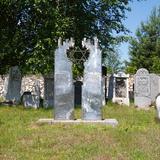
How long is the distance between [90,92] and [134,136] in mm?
3335

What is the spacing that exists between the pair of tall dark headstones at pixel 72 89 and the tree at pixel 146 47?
28.4 meters

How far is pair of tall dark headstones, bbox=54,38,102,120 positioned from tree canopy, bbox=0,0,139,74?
22.2 feet

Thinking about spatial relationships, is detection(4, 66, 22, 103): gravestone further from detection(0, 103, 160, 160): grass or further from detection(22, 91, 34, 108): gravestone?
detection(0, 103, 160, 160): grass

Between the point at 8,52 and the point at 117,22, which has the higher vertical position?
the point at 117,22

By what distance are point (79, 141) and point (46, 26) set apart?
11983 millimetres

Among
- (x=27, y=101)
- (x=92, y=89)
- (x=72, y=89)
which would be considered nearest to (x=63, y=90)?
(x=72, y=89)

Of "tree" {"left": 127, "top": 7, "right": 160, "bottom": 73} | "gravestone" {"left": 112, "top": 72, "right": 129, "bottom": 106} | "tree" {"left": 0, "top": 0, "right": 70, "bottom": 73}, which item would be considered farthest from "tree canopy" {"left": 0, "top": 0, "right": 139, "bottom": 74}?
"tree" {"left": 127, "top": 7, "right": 160, "bottom": 73}

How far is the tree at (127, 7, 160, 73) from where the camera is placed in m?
44.5

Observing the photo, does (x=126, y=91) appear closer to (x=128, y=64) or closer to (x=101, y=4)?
(x=101, y=4)

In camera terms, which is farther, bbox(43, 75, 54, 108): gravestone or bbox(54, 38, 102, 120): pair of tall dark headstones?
bbox(43, 75, 54, 108): gravestone

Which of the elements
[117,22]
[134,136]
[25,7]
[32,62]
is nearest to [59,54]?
[134,136]

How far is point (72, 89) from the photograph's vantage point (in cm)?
1409

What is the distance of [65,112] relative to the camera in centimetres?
1396

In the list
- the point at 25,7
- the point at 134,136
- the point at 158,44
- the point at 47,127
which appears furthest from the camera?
the point at 158,44
